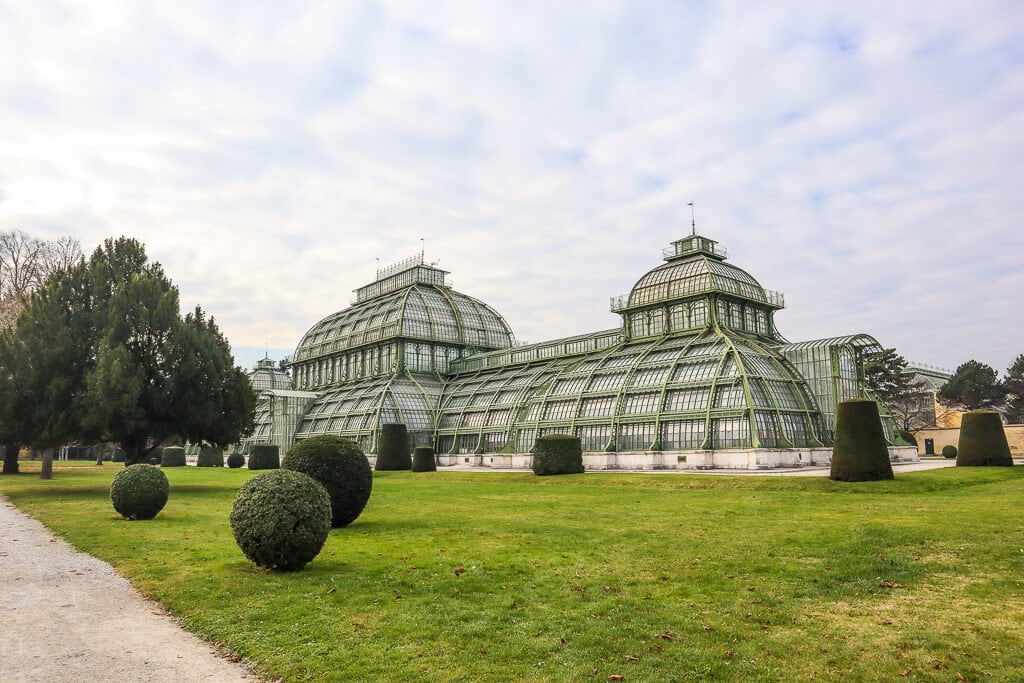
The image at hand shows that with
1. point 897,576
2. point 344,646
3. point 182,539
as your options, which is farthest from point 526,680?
point 182,539

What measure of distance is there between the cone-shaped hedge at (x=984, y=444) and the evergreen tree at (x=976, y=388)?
4906 cm

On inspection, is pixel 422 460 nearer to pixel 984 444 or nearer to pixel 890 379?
pixel 984 444

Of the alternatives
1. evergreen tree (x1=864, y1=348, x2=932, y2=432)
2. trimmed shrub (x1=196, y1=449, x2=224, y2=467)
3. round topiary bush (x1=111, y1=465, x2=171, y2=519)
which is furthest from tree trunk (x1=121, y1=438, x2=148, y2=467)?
evergreen tree (x1=864, y1=348, x2=932, y2=432)

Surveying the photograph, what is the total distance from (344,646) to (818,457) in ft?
137

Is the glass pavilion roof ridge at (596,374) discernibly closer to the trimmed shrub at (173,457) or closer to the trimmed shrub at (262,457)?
the trimmed shrub at (262,457)

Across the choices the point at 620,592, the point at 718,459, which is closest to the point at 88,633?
the point at 620,592

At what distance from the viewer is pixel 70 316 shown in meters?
36.3

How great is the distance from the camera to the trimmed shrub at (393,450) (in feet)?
167

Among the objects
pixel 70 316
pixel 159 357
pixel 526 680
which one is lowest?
pixel 526 680

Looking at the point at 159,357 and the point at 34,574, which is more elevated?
the point at 159,357

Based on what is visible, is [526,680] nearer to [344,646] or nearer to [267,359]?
[344,646]

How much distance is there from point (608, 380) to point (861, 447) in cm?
2572

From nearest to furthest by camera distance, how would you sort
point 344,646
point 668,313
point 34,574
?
point 344,646, point 34,574, point 668,313

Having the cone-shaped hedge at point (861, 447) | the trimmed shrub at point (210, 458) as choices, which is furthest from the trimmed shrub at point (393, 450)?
the trimmed shrub at point (210, 458)
